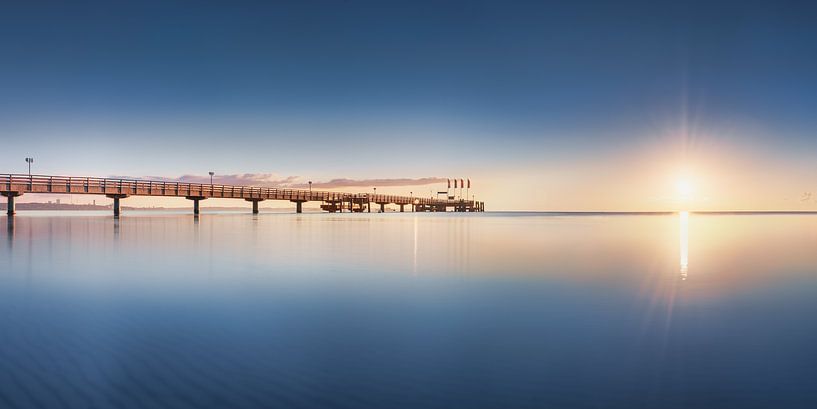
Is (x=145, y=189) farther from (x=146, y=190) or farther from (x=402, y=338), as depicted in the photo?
(x=402, y=338)

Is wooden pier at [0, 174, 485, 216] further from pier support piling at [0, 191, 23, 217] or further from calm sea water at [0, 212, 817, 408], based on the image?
calm sea water at [0, 212, 817, 408]

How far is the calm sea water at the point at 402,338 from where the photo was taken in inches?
203

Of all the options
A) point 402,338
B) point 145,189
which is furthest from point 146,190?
point 402,338

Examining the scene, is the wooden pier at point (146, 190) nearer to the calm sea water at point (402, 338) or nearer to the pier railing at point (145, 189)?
the pier railing at point (145, 189)

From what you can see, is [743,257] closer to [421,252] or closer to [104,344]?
[421,252]

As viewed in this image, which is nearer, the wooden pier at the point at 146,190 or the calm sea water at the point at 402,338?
the calm sea water at the point at 402,338

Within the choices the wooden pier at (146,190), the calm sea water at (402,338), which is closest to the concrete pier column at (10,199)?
the wooden pier at (146,190)

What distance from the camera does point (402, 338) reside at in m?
7.41

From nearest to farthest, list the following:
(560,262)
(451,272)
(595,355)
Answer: (595,355), (451,272), (560,262)

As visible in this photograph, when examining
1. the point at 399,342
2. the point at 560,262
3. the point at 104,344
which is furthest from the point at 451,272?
the point at 104,344

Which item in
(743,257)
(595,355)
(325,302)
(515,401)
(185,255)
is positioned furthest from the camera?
(743,257)

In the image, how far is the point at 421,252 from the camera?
869 inches

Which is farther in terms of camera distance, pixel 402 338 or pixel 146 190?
pixel 146 190

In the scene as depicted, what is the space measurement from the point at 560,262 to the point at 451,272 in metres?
4.74
